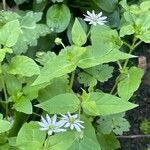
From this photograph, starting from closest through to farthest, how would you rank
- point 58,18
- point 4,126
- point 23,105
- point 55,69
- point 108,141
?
1. point 4,126
2. point 55,69
3. point 23,105
4. point 108,141
5. point 58,18

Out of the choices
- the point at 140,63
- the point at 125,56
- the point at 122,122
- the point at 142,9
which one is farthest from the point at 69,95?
the point at 140,63

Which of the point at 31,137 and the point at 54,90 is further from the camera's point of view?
the point at 54,90

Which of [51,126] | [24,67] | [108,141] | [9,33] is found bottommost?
[108,141]

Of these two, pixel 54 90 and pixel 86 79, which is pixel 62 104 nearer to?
pixel 54 90

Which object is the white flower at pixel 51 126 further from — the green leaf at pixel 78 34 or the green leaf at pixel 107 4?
the green leaf at pixel 107 4

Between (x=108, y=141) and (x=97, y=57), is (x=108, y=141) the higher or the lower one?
the lower one

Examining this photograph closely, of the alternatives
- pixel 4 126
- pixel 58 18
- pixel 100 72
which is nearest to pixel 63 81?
pixel 100 72

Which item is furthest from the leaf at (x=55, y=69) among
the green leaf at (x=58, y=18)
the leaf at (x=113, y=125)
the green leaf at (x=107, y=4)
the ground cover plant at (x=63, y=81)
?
the green leaf at (x=107, y=4)

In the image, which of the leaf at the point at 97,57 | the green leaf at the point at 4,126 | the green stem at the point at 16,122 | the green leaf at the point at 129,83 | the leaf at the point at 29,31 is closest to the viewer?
the green leaf at the point at 4,126
